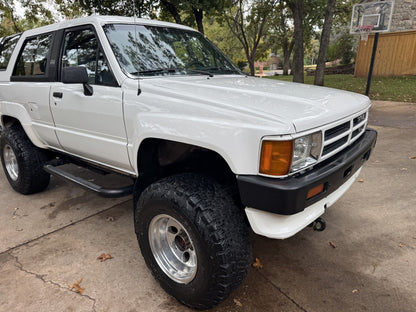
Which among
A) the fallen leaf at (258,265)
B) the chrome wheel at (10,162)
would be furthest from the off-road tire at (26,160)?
the fallen leaf at (258,265)

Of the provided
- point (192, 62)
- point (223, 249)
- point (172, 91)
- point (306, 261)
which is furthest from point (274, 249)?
point (192, 62)

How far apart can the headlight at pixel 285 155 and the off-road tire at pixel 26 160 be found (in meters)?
3.23

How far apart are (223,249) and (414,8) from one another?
70.4 feet

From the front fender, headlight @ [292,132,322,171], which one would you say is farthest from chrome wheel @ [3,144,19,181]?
headlight @ [292,132,322,171]

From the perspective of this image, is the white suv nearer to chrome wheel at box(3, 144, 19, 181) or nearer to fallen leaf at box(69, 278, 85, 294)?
fallen leaf at box(69, 278, 85, 294)

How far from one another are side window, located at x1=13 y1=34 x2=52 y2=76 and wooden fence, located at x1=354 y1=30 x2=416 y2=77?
17831 mm

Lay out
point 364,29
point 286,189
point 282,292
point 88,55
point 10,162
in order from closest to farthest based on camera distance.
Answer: point 286,189, point 282,292, point 88,55, point 10,162, point 364,29

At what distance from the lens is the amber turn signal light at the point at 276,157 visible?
1744mm

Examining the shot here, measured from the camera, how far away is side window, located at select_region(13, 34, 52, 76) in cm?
337

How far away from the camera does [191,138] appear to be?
2.01 metres

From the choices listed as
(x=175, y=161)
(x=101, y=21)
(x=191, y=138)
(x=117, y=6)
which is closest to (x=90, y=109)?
(x=101, y=21)

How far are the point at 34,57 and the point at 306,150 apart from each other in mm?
3271

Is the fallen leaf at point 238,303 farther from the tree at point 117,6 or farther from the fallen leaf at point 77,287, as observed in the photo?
the tree at point 117,6

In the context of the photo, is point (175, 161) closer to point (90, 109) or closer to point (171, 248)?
point (171, 248)
